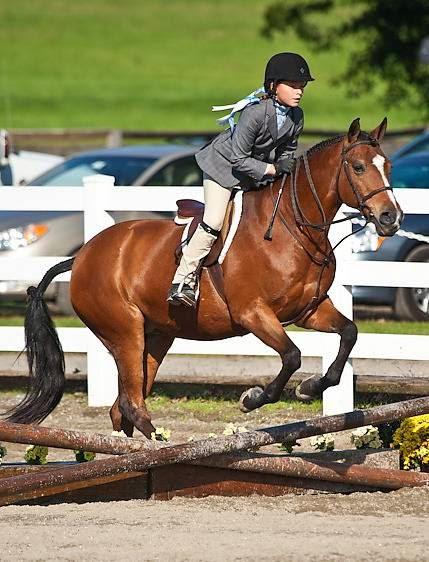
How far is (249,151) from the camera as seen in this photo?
25.6 feet

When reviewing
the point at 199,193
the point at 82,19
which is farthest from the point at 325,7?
the point at 82,19

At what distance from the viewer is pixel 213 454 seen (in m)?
7.45

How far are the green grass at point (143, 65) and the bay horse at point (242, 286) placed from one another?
111 ft

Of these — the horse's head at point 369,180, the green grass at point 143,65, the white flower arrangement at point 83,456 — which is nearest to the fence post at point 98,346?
the white flower arrangement at point 83,456

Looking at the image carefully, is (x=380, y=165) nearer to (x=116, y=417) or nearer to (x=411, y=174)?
(x=116, y=417)

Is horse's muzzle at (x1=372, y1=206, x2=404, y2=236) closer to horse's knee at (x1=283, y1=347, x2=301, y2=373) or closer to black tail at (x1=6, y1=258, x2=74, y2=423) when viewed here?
horse's knee at (x1=283, y1=347, x2=301, y2=373)

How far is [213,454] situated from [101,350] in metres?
3.43

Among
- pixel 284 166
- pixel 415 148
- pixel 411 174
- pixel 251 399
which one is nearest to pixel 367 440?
pixel 251 399

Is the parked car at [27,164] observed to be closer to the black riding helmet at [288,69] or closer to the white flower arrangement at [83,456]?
the white flower arrangement at [83,456]

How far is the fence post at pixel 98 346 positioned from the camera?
1065cm

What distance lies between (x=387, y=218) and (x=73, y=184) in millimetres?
8756

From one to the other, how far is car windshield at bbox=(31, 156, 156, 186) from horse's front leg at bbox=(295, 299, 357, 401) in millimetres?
7732

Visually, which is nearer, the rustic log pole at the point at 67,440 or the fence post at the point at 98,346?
the rustic log pole at the point at 67,440

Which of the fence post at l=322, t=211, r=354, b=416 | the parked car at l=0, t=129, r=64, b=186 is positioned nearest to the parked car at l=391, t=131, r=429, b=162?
the parked car at l=0, t=129, r=64, b=186
